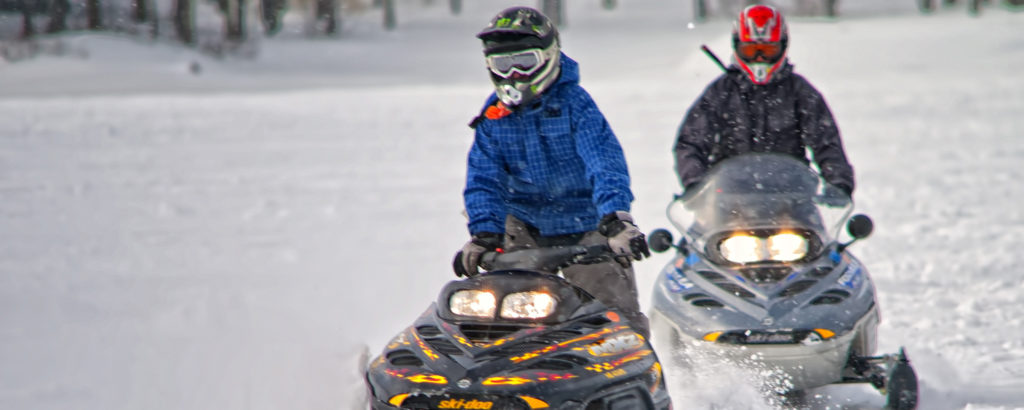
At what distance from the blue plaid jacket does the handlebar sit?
1.26 ft

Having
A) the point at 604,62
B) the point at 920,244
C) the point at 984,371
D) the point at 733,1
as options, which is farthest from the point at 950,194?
the point at 733,1

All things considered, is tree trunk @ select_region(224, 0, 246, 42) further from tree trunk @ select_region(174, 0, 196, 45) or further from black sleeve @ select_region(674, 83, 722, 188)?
black sleeve @ select_region(674, 83, 722, 188)

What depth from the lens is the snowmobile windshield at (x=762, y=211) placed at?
210 inches

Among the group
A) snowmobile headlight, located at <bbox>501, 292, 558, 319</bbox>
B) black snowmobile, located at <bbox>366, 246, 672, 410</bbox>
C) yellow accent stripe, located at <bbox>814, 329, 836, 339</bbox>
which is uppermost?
snowmobile headlight, located at <bbox>501, 292, 558, 319</bbox>

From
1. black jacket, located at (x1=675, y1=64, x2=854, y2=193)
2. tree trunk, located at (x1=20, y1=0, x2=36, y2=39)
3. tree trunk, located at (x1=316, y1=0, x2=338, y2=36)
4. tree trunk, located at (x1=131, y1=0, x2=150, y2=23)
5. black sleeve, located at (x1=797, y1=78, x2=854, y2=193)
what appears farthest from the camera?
tree trunk, located at (x1=316, y1=0, x2=338, y2=36)

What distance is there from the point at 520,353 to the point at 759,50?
10.4 feet

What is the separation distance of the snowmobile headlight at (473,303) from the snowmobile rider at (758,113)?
2414 millimetres

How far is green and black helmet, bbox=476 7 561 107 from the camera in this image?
4.39m

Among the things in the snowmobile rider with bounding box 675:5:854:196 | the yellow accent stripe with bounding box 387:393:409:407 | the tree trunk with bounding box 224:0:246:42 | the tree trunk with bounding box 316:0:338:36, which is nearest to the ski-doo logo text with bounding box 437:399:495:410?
the yellow accent stripe with bounding box 387:393:409:407

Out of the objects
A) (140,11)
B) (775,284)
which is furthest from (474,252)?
(140,11)

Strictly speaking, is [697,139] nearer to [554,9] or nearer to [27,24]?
[27,24]

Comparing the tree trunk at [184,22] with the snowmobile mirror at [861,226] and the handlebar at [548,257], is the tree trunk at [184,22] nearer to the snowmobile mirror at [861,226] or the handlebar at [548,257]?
the snowmobile mirror at [861,226]

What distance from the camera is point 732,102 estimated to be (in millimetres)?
6344

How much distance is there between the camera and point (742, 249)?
5379 millimetres
